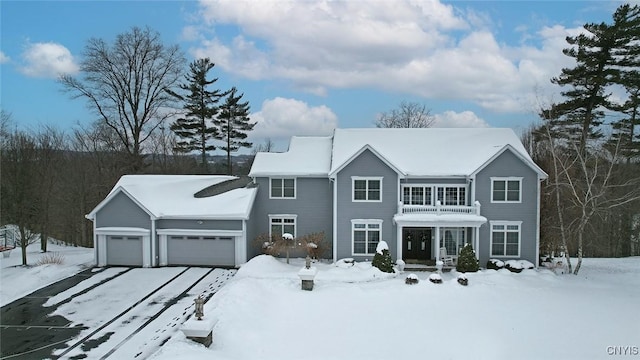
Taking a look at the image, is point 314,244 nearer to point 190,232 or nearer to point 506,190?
point 190,232

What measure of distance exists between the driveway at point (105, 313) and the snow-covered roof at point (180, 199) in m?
2.90

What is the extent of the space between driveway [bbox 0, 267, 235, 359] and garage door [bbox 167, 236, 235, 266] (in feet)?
2.62

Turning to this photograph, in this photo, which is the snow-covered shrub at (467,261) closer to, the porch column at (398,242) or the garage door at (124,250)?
the porch column at (398,242)

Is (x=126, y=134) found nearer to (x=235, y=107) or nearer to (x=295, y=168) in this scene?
(x=235, y=107)

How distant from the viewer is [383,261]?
64.6 ft

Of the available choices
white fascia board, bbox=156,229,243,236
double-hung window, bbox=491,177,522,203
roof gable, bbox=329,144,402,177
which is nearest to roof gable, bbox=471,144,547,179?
double-hung window, bbox=491,177,522,203

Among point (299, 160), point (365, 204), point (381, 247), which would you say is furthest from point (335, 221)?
point (299, 160)

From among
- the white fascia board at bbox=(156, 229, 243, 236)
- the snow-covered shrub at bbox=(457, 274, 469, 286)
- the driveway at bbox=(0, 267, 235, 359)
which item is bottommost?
the driveway at bbox=(0, 267, 235, 359)

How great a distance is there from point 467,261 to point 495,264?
169 centimetres

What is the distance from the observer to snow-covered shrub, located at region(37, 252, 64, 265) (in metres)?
22.0

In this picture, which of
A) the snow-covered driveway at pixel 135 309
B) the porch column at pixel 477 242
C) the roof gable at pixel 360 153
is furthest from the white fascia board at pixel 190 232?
the porch column at pixel 477 242

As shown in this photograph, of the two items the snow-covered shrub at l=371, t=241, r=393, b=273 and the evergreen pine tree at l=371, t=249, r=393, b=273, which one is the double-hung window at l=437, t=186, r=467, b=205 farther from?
the evergreen pine tree at l=371, t=249, r=393, b=273

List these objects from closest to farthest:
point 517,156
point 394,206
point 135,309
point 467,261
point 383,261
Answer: point 135,309, point 383,261, point 467,261, point 517,156, point 394,206

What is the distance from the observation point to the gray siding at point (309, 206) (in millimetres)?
23109
